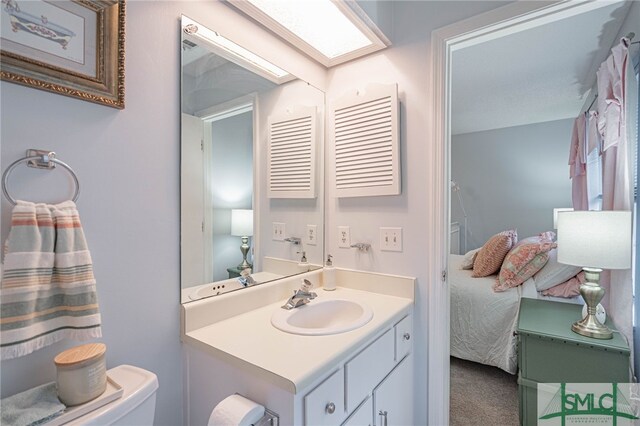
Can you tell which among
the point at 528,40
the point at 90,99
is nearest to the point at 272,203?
the point at 90,99

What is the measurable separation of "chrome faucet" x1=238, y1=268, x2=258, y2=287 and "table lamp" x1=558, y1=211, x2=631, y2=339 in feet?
5.40

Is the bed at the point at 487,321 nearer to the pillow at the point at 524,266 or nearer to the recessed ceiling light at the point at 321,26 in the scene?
the pillow at the point at 524,266

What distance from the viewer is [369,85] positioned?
1526 mm

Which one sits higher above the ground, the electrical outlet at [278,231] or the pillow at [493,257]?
the electrical outlet at [278,231]

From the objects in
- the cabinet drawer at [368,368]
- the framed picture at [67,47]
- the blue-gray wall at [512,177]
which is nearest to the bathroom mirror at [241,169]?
the framed picture at [67,47]

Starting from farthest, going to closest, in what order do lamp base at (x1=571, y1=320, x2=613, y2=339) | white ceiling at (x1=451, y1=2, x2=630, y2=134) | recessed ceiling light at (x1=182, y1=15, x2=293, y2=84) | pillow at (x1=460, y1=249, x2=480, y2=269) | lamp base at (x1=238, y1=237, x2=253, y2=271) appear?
1. pillow at (x1=460, y1=249, x2=480, y2=269)
2. white ceiling at (x1=451, y1=2, x2=630, y2=134)
3. lamp base at (x1=571, y1=320, x2=613, y2=339)
4. lamp base at (x1=238, y1=237, x2=253, y2=271)
5. recessed ceiling light at (x1=182, y1=15, x2=293, y2=84)

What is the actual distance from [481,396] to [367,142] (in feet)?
6.15

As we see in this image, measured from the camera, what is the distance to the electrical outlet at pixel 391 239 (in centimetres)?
148

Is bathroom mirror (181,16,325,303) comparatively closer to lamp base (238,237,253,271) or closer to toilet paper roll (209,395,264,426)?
lamp base (238,237,253,271)

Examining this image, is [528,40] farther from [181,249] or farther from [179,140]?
[181,249]

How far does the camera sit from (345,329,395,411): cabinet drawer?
0.95m

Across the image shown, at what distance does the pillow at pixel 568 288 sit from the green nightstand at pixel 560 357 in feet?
1.52

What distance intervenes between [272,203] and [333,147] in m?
0.49

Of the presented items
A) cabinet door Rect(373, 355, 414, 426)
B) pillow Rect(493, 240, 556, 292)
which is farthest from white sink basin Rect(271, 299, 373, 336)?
pillow Rect(493, 240, 556, 292)
